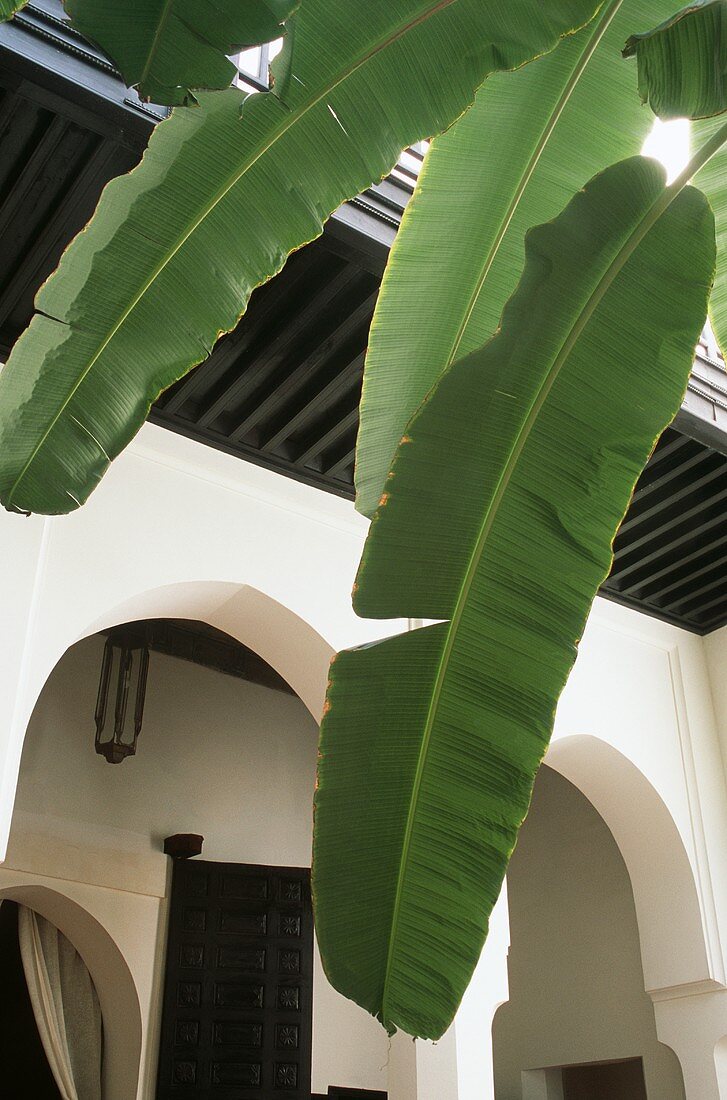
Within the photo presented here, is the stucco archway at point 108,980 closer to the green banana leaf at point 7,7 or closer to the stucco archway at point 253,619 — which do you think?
the stucco archway at point 253,619

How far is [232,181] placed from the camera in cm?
130

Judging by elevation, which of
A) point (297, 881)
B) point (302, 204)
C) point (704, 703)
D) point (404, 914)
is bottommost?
point (404, 914)

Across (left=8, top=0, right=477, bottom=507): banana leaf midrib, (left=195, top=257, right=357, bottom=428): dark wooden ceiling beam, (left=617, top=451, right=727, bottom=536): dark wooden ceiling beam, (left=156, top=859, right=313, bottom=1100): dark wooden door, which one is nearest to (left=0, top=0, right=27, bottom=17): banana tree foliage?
(left=8, top=0, right=477, bottom=507): banana leaf midrib

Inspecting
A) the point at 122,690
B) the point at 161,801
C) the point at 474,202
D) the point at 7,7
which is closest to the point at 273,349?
the point at 474,202

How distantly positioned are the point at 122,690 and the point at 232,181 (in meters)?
5.73

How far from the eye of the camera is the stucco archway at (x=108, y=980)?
6137 millimetres

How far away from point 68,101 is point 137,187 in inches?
86.4

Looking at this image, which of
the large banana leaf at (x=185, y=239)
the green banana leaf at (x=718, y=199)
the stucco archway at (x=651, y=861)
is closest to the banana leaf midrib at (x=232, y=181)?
the large banana leaf at (x=185, y=239)

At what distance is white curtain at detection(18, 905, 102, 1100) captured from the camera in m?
6.29

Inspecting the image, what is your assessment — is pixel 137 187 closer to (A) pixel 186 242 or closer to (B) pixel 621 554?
(A) pixel 186 242

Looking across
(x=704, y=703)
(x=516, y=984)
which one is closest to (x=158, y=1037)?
(x=516, y=984)

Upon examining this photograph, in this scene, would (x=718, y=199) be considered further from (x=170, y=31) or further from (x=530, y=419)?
(x=170, y=31)

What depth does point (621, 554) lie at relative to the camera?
580 cm

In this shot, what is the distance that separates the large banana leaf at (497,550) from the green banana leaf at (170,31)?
36 cm
